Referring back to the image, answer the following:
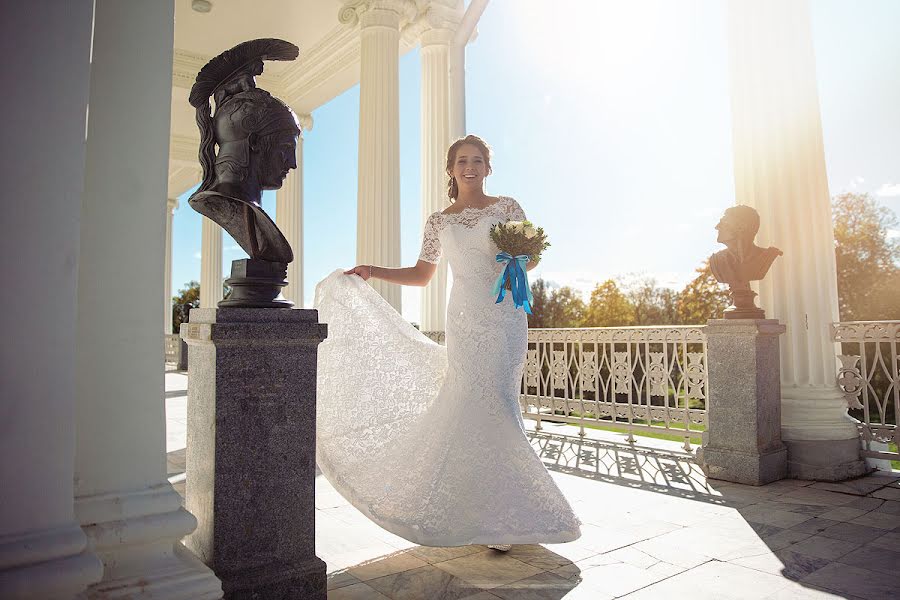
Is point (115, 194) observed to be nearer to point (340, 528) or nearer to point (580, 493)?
point (340, 528)

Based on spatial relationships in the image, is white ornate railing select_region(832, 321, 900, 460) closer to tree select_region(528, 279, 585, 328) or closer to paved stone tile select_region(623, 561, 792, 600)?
paved stone tile select_region(623, 561, 792, 600)

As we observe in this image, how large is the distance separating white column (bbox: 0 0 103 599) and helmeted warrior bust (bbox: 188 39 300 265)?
32.2 inches

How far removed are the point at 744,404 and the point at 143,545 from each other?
4.67m

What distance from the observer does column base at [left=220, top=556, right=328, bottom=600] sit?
7.55 feet

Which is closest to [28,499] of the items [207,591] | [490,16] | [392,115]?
[207,591]

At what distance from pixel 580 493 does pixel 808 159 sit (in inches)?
145

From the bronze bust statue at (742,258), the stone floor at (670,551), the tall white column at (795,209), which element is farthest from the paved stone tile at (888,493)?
the bronze bust statue at (742,258)

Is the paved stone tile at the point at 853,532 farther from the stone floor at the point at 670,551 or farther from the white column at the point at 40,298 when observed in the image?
the white column at the point at 40,298

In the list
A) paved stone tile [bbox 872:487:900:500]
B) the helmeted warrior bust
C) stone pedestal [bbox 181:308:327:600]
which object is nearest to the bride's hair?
the helmeted warrior bust

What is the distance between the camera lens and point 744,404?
5.03 meters

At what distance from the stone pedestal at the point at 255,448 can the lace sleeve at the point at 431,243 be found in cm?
149

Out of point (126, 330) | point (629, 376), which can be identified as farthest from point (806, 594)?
point (629, 376)

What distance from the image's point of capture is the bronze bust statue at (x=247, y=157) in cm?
253

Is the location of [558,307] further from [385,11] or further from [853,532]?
[853,532]
